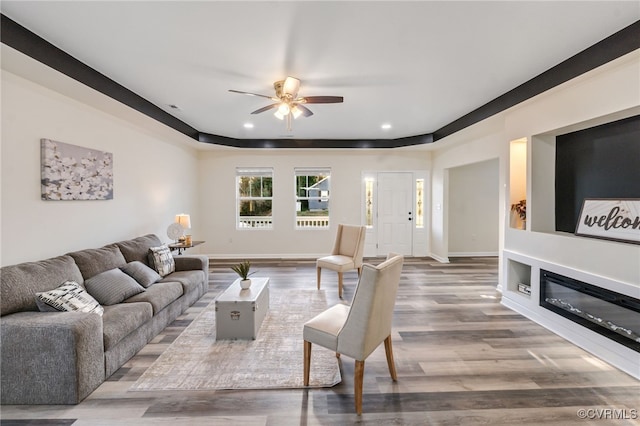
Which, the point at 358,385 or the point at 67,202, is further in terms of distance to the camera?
the point at 67,202

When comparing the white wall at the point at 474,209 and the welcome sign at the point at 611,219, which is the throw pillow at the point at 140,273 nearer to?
the welcome sign at the point at 611,219

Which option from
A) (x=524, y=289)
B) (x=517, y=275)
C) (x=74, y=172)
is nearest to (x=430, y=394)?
(x=524, y=289)

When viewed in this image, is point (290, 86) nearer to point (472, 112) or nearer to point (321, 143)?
point (472, 112)

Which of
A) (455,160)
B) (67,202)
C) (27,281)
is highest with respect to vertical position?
(455,160)

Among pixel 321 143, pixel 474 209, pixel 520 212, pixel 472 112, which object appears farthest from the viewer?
pixel 474 209

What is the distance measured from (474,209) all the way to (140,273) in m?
6.84

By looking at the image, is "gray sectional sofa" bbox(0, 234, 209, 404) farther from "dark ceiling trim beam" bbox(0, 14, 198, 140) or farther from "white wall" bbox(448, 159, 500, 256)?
"white wall" bbox(448, 159, 500, 256)

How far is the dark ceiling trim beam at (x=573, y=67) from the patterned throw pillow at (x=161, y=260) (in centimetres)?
489

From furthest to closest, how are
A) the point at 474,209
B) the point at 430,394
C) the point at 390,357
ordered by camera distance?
the point at 474,209, the point at 390,357, the point at 430,394

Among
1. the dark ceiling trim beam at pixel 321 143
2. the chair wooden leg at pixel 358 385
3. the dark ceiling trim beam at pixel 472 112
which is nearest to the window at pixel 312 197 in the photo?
the dark ceiling trim beam at pixel 321 143

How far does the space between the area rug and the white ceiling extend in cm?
276

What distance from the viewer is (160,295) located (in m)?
3.07

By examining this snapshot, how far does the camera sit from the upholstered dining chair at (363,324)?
74.4 inches

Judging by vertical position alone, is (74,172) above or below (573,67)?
below
